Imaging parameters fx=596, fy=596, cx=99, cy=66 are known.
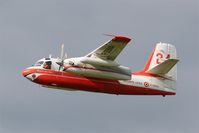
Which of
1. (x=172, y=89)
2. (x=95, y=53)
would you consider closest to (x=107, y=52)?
(x=95, y=53)

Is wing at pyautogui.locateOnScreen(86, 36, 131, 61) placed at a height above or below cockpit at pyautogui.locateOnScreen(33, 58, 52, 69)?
above

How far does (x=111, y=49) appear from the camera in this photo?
48.4m

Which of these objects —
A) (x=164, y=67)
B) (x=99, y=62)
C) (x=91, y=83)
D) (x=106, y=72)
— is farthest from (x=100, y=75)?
(x=164, y=67)

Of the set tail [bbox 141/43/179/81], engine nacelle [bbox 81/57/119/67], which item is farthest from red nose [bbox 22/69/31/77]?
tail [bbox 141/43/179/81]

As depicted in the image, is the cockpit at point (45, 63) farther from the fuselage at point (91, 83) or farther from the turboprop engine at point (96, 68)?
the turboprop engine at point (96, 68)

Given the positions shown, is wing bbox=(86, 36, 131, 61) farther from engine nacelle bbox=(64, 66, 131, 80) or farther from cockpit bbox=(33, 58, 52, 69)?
cockpit bbox=(33, 58, 52, 69)

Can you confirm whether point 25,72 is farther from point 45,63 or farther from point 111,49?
point 111,49

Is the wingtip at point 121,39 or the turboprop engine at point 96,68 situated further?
the turboprop engine at point 96,68

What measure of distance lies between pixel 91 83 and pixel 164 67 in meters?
6.85

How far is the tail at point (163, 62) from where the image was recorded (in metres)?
52.8

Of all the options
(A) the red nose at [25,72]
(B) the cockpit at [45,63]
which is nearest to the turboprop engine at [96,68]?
(B) the cockpit at [45,63]

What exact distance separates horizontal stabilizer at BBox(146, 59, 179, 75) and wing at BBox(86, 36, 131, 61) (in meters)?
5.43

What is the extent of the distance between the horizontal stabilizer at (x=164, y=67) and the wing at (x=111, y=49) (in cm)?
543

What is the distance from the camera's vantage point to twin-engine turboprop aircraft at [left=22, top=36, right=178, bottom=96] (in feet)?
163
